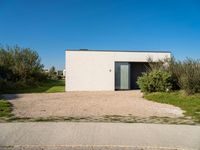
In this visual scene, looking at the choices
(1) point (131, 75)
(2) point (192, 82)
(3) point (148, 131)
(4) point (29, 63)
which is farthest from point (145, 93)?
(4) point (29, 63)

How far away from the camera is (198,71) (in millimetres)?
14055

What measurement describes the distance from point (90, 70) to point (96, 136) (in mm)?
15150

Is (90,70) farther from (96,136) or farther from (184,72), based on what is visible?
(96,136)

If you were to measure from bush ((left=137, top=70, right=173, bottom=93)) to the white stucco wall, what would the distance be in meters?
5.25

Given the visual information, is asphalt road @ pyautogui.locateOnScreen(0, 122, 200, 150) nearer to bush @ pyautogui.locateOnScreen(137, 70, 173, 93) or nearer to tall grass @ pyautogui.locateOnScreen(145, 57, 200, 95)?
tall grass @ pyautogui.locateOnScreen(145, 57, 200, 95)

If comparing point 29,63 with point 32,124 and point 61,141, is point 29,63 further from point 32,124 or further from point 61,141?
point 61,141

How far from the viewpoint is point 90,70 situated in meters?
20.6

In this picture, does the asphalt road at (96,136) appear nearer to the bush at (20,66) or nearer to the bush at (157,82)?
the bush at (157,82)

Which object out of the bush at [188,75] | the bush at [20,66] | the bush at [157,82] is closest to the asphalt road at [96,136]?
the bush at [188,75]

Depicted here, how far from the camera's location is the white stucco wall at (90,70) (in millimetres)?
20391

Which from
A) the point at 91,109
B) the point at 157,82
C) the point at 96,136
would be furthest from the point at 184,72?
the point at 96,136

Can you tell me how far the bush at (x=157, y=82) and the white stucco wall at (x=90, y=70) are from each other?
5.25 metres

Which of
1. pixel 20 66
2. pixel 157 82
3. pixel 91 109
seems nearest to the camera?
pixel 91 109

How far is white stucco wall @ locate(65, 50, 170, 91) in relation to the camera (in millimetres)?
20391
